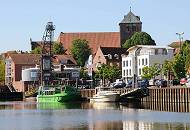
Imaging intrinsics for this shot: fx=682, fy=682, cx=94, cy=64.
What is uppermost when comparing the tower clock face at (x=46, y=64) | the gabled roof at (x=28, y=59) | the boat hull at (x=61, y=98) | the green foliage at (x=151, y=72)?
the gabled roof at (x=28, y=59)

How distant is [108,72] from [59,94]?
4042cm

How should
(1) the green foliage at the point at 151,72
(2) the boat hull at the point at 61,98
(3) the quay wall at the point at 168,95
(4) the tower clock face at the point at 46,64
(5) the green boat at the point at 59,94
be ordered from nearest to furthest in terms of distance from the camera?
(3) the quay wall at the point at 168,95, (2) the boat hull at the point at 61,98, (5) the green boat at the point at 59,94, (1) the green foliage at the point at 151,72, (4) the tower clock face at the point at 46,64

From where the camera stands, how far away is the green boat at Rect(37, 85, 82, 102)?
117562 mm

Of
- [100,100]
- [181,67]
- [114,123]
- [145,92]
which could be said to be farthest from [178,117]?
[181,67]

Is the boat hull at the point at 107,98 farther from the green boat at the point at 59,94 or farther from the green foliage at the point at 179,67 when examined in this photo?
the green foliage at the point at 179,67

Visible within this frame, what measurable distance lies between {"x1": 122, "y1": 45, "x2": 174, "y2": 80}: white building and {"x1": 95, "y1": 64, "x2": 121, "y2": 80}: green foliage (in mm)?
2430

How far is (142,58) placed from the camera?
15375cm

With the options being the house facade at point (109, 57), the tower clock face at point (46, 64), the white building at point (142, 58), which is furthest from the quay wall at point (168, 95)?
the house facade at point (109, 57)

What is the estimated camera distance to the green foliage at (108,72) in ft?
518

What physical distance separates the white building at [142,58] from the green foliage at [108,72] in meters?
2.43

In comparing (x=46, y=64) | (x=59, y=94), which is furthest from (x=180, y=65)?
(x=46, y=64)

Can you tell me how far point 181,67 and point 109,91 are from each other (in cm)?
2011

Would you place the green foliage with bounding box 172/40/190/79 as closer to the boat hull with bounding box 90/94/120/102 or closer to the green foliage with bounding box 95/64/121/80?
the boat hull with bounding box 90/94/120/102

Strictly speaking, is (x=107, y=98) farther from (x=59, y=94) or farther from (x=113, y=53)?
(x=113, y=53)
